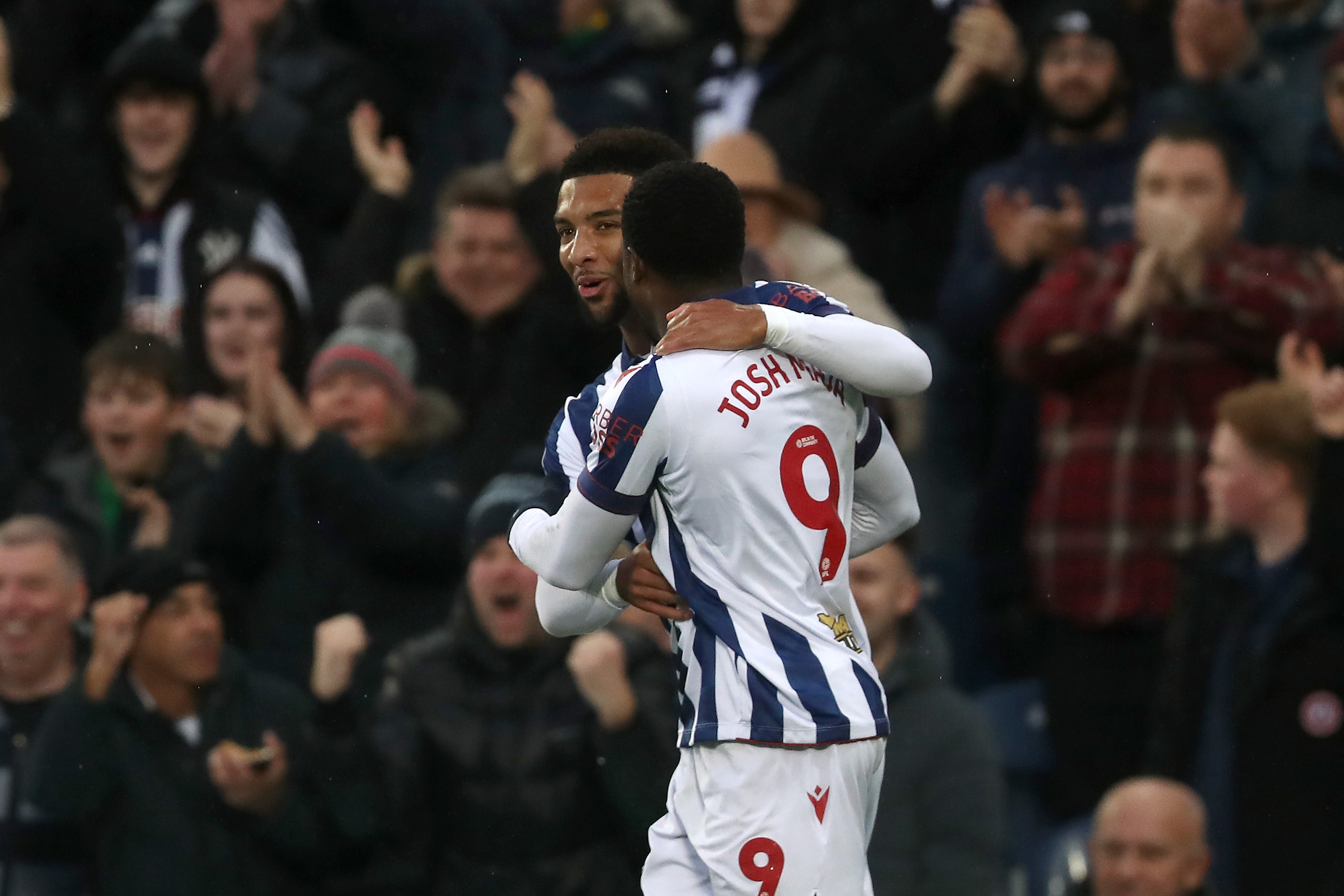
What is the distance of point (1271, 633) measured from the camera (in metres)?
5.60

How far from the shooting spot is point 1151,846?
5.53m

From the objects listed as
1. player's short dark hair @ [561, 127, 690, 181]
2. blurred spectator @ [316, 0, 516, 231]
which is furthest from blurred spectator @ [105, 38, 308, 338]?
player's short dark hair @ [561, 127, 690, 181]

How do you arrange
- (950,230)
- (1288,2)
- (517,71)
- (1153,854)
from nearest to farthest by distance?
(1153,854) < (1288,2) < (950,230) < (517,71)

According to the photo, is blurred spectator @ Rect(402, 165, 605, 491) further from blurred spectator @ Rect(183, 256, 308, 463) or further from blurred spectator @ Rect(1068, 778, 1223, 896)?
blurred spectator @ Rect(1068, 778, 1223, 896)

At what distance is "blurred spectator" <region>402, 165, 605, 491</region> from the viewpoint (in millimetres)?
6586

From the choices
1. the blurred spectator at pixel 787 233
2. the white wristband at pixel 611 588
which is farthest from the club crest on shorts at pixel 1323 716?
the white wristband at pixel 611 588

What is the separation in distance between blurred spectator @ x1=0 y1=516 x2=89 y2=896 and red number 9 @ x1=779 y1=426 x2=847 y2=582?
3836 mm

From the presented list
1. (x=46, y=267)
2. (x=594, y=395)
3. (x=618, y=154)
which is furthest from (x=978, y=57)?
(x=46, y=267)

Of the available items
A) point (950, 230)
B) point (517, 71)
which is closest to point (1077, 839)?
point (950, 230)

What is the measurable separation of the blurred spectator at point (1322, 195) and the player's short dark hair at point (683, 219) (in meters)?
3.24

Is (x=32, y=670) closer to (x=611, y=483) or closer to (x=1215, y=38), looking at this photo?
(x=611, y=483)

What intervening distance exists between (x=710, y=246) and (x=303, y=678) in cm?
371

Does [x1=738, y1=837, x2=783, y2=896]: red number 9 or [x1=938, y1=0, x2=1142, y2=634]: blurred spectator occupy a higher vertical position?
[x1=938, y1=0, x2=1142, y2=634]: blurred spectator

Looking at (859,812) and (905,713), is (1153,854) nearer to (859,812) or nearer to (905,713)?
(905,713)
